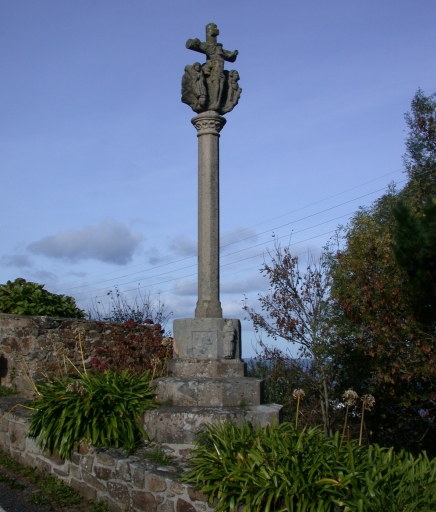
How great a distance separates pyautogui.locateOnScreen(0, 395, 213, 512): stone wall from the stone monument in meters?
0.55

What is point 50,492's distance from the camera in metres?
6.36

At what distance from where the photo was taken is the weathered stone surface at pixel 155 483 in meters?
5.36

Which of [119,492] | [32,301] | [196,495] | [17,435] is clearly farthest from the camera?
[32,301]

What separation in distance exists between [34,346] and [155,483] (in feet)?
16.3

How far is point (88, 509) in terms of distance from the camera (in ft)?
19.2

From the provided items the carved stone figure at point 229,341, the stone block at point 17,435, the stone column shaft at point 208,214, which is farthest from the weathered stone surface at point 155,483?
the stone block at point 17,435

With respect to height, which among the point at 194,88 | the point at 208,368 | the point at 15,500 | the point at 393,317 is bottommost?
the point at 15,500

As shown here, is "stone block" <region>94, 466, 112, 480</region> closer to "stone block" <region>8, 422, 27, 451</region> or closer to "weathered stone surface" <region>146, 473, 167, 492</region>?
"weathered stone surface" <region>146, 473, 167, 492</region>

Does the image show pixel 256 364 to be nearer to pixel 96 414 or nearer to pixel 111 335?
pixel 111 335

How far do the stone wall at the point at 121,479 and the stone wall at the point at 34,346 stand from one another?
2449 millimetres

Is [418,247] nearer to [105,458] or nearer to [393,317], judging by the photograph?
[393,317]

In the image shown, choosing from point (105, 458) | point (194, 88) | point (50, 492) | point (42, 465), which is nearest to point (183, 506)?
point (105, 458)

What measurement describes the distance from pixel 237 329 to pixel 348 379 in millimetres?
5944

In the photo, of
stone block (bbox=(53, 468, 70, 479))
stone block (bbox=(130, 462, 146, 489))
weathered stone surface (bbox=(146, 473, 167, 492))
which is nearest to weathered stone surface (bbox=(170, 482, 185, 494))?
weathered stone surface (bbox=(146, 473, 167, 492))
